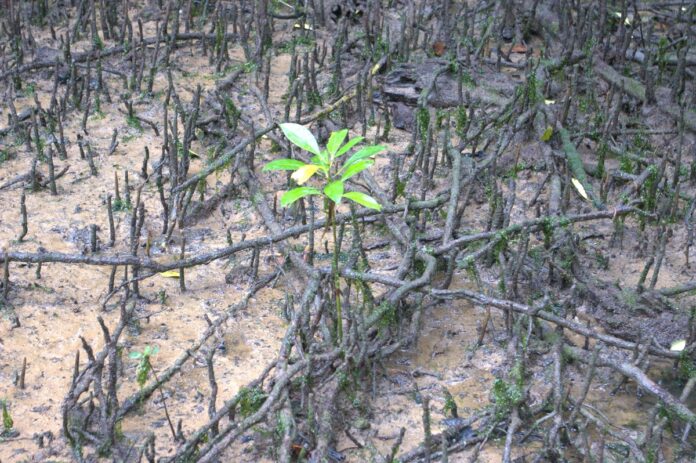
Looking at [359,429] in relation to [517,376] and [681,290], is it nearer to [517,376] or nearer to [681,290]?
[517,376]

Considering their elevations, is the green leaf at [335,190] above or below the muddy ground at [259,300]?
above

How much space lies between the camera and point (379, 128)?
4477 mm

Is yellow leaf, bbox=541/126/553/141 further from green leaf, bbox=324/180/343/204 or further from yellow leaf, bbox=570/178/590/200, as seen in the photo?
green leaf, bbox=324/180/343/204

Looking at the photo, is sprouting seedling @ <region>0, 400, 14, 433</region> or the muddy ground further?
the muddy ground

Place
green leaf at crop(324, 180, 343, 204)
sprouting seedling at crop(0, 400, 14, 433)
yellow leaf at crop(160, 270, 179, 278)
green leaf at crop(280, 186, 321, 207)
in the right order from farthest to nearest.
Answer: yellow leaf at crop(160, 270, 179, 278), sprouting seedling at crop(0, 400, 14, 433), green leaf at crop(280, 186, 321, 207), green leaf at crop(324, 180, 343, 204)

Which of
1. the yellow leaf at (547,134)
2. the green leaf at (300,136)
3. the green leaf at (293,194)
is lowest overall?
the yellow leaf at (547,134)

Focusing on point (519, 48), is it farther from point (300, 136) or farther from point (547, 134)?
point (300, 136)

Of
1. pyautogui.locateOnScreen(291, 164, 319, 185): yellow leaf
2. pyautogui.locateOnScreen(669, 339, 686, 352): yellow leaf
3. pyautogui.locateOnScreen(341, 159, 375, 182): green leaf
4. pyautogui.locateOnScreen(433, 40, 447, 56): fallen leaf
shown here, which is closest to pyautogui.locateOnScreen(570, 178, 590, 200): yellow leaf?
pyautogui.locateOnScreen(669, 339, 686, 352): yellow leaf

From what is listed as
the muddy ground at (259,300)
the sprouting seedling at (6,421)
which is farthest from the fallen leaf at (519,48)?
the sprouting seedling at (6,421)

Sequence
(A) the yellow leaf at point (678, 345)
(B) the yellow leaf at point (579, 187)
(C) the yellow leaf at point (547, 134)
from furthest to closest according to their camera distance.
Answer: (C) the yellow leaf at point (547, 134) → (B) the yellow leaf at point (579, 187) → (A) the yellow leaf at point (678, 345)

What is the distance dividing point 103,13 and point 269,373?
3.15 m

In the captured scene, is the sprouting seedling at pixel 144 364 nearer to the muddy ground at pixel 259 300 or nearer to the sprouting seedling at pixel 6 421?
the muddy ground at pixel 259 300

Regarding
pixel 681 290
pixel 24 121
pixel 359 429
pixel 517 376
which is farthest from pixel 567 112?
pixel 24 121

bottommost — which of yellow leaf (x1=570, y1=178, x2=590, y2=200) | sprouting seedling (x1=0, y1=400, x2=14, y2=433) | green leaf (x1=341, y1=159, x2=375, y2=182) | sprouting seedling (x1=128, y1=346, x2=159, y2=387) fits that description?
sprouting seedling (x1=0, y1=400, x2=14, y2=433)
